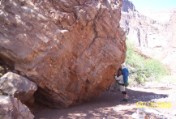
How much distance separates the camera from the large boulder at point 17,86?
8.23m

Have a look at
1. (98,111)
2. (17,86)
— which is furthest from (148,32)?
(17,86)

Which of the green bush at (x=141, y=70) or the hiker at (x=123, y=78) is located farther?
the green bush at (x=141, y=70)

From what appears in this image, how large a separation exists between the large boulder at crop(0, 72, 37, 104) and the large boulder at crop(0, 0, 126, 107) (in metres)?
0.57

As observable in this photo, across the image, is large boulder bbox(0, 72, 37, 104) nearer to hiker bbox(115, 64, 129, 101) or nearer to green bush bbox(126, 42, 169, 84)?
Answer: hiker bbox(115, 64, 129, 101)

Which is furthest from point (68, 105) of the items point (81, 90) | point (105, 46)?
point (105, 46)

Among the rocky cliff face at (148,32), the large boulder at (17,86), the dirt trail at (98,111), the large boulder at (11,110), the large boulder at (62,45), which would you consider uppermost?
the rocky cliff face at (148,32)

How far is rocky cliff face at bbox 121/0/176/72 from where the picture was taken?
50.4 m

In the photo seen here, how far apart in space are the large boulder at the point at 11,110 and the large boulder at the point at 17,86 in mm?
1009

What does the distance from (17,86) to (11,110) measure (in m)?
1.58

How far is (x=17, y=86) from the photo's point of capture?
840 cm

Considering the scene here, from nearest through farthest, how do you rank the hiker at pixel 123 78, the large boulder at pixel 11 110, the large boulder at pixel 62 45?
1. the large boulder at pixel 11 110
2. the large boulder at pixel 62 45
3. the hiker at pixel 123 78

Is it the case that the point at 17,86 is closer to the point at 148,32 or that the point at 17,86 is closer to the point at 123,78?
the point at 123,78

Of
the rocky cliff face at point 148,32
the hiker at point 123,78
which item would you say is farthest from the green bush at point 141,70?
the rocky cliff face at point 148,32

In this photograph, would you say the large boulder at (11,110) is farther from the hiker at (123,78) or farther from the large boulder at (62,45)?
the hiker at (123,78)
